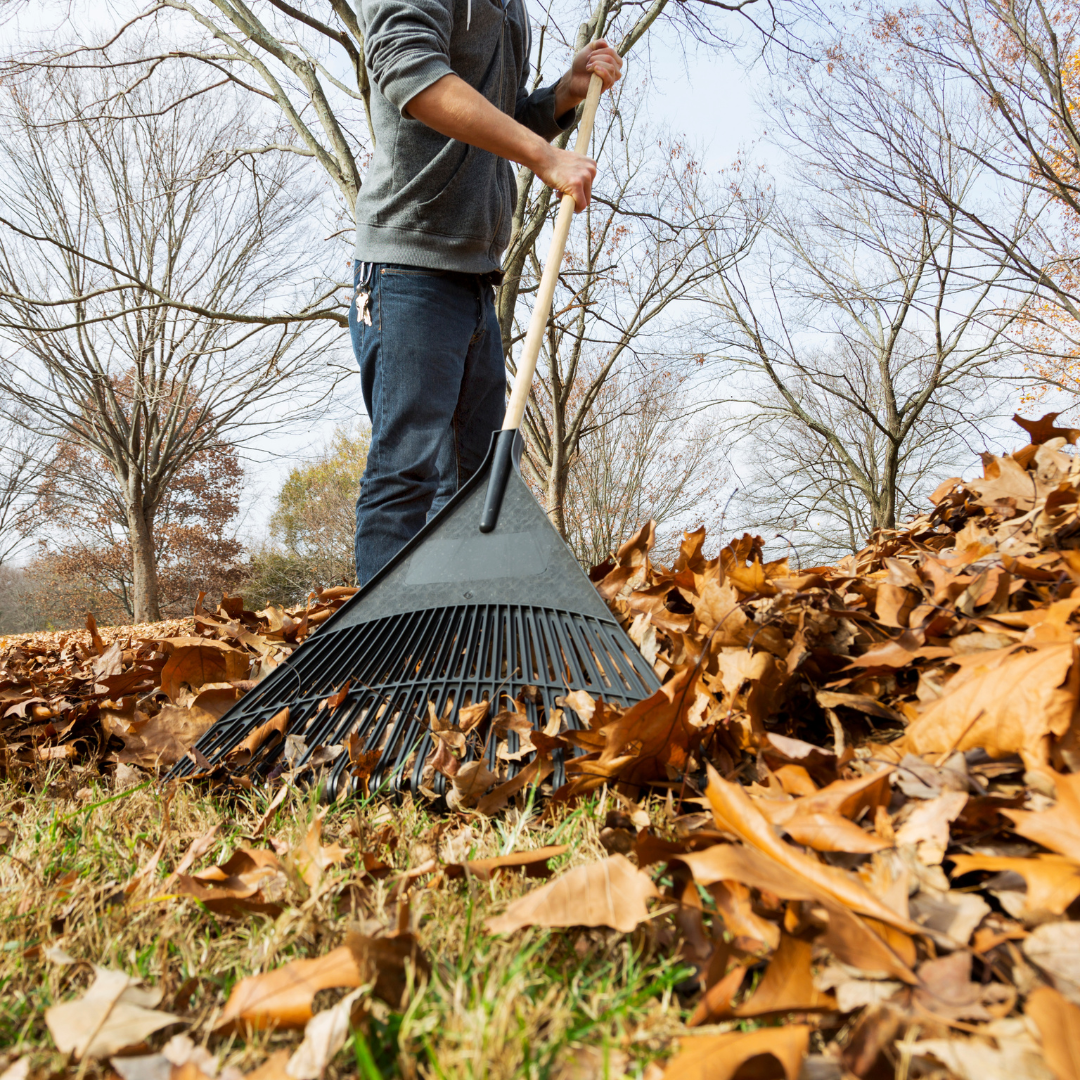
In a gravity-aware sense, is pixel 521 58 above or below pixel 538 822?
above

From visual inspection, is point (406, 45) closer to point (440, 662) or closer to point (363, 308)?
point (363, 308)

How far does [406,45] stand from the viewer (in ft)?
6.45

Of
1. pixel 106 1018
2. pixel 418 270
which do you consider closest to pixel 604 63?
pixel 418 270

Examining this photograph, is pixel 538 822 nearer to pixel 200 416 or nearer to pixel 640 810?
pixel 640 810

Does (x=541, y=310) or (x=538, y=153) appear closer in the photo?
(x=538, y=153)

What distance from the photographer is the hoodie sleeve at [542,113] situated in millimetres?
2799

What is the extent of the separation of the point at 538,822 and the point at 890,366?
36.0 ft

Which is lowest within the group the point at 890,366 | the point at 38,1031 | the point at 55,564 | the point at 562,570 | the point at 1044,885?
the point at 38,1031

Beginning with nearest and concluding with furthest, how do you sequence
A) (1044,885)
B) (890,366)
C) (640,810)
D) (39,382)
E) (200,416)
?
(1044,885)
(640,810)
(890,366)
(39,382)
(200,416)

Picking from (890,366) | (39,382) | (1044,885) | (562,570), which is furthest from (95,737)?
(39,382)

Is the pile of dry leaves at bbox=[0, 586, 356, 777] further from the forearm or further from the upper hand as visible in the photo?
the upper hand

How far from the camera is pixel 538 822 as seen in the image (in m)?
1.08

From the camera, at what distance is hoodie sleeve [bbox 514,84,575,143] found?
9.18ft

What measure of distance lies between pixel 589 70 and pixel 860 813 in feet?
8.70
